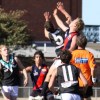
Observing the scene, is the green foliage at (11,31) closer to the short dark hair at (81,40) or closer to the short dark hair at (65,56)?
the short dark hair at (81,40)

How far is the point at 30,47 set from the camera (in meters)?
41.2

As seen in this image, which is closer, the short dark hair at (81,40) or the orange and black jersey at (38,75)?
the short dark hair at (81,40)

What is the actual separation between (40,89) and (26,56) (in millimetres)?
28588

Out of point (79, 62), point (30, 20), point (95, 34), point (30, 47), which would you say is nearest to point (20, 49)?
point (30, 47)

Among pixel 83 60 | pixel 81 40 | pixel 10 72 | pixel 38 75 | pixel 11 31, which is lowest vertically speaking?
pixel 11 31

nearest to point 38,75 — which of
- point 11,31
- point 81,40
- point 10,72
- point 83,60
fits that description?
point 10,72

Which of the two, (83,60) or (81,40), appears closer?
(81,40)

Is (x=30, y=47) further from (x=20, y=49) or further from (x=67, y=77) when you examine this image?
(x=67, y=77)

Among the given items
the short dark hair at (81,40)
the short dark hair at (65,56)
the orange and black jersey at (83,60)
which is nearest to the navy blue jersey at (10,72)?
the orange and black jersey at (83,60)

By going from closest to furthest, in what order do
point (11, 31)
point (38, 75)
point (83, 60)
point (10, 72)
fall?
point (83, 60) → point (10, 72) → point (38, 75) → point (11, 31)

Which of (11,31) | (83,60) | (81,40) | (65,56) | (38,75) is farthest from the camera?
(11,31)

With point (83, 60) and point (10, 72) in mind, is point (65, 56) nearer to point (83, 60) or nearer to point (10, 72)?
point (83, 60)

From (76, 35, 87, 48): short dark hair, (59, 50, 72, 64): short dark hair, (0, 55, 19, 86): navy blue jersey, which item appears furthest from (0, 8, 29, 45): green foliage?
(59, 50, 72, 64): short dark hair

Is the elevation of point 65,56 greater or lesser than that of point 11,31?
greater
